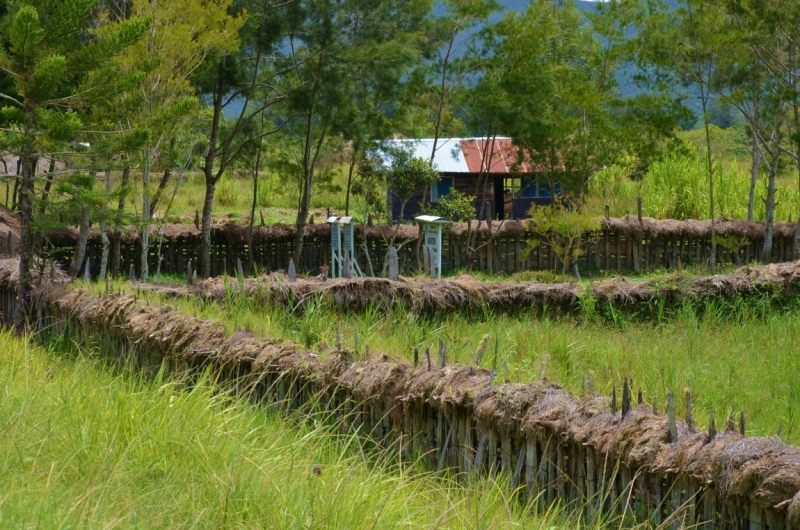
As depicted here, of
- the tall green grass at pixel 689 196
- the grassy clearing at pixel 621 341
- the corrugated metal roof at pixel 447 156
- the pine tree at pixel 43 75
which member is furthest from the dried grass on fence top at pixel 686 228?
the pine tree at pixel 43 75

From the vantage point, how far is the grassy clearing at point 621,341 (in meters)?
7.09

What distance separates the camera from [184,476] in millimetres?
4355

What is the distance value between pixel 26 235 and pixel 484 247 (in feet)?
38.8

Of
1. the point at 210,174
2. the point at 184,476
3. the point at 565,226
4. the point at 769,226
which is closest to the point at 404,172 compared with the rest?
the point at 565,226

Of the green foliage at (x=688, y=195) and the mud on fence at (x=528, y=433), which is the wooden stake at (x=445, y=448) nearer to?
the mud on fence at (x=528, y=433)

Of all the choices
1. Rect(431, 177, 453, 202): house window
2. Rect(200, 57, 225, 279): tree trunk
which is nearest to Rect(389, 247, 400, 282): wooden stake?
Rect(200, 57, 225, 279): tree trunk

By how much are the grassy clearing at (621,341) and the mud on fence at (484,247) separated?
7.81 m

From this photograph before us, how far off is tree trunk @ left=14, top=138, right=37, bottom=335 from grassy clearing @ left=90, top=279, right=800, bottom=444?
0.94 metres

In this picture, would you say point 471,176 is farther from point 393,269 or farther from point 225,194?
point 393,269

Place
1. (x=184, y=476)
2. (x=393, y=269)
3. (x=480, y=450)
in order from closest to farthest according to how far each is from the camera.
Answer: (x=184, y=476), (x=480, y=450), (x=393, y=269)

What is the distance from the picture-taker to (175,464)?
4527 mm

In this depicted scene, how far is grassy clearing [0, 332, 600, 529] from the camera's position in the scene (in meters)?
3.85

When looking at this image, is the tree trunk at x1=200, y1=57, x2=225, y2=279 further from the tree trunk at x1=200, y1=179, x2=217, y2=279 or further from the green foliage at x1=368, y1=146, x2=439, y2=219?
the green foliage at x1=368, y1=146, x2=439, y2=219

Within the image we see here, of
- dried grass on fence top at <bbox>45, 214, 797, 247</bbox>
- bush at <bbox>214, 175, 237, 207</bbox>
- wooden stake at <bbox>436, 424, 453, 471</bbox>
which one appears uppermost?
bush at <bbox>214, 175, 237, 207</bbox>
